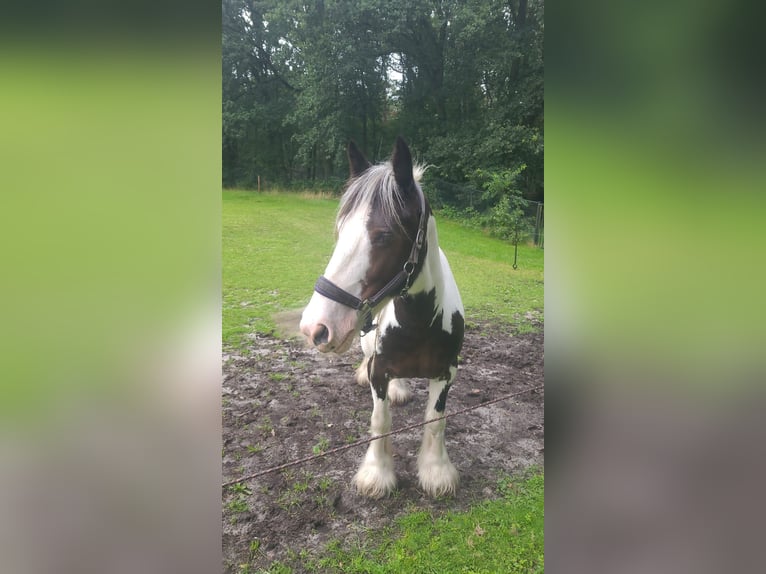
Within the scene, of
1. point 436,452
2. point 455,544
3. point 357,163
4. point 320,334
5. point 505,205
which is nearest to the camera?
point 320,334

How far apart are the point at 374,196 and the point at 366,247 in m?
0.18

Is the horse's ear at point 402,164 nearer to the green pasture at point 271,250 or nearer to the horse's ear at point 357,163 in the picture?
the horse's ear at point 357,163

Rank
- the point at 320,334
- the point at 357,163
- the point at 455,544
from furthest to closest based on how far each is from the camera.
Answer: the point at 455,544
the point at 357,163
the point at 320,334

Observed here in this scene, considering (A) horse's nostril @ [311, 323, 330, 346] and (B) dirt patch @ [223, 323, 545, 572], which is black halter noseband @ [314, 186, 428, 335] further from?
(B) dirt patch @ [223, 323, 545, 572]

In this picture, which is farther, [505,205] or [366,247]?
[505,205]

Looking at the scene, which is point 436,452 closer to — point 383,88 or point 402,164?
point 402,164

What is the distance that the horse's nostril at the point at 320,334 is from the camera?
143 cm

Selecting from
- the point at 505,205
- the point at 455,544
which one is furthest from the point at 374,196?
the point at 455,544

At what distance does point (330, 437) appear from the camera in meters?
1.81
